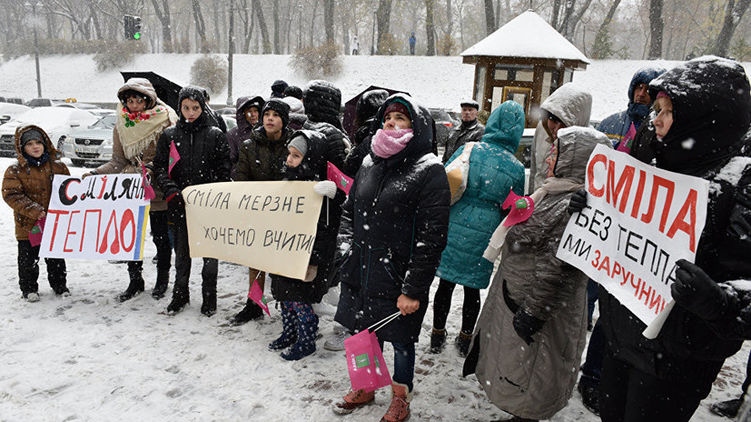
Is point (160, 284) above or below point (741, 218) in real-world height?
below

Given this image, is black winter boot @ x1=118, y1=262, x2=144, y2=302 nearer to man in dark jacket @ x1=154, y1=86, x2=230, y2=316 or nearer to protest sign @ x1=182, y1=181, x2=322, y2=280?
man in dark jacket @ x1=154, y1=86, x2=230, y2=316

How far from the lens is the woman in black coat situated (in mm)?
2623

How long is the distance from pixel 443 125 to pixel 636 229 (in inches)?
601

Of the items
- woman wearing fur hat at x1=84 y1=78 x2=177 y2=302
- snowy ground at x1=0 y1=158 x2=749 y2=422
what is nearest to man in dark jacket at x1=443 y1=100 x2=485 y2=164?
snowy ground at x1=0 y1=158 x2=749 y2=422

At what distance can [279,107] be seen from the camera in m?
3.90

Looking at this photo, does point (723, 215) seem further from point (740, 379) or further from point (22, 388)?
point (22, 388)

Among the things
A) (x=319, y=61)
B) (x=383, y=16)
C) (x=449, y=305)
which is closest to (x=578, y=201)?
(x=449, y=305)

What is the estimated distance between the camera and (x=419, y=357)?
3.76 meters

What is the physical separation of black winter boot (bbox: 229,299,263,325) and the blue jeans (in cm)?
182

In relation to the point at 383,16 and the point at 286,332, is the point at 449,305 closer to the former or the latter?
the point at 286,332

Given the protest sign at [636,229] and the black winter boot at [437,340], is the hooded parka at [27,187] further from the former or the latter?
the protest sign at [636,229]

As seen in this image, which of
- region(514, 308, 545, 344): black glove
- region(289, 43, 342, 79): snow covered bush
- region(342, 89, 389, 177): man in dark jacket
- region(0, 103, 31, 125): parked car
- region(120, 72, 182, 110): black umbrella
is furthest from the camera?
region(289, 43, 342, 79): snow covered bush

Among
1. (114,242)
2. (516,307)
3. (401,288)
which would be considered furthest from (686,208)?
(114,242)

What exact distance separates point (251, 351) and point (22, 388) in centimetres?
151
